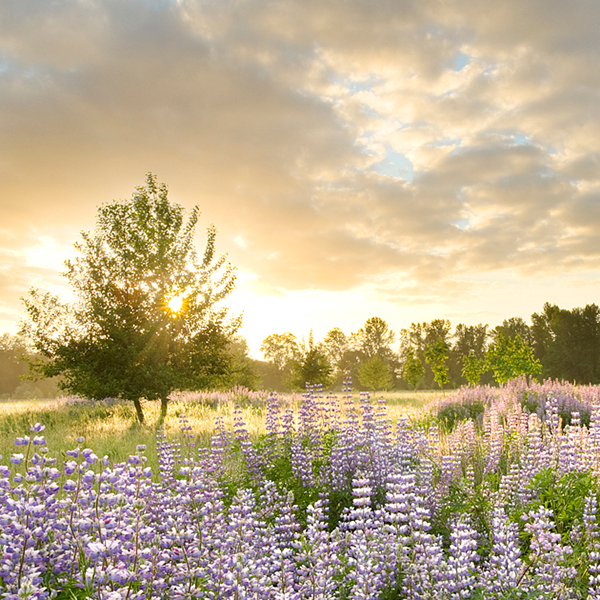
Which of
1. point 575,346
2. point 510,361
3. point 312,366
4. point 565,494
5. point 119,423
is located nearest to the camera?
point 565,494

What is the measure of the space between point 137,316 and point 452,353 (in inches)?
2583

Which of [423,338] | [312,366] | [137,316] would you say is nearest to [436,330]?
[423,338]

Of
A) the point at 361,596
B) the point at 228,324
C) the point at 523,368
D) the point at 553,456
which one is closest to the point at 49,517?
the point at 361,596

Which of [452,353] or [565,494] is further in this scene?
[452,353]

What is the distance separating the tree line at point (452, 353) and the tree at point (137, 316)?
6484 millimetres

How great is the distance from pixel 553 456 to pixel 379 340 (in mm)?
69260

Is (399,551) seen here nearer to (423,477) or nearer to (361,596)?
(361,596)

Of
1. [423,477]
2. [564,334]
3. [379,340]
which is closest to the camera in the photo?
[423,477]

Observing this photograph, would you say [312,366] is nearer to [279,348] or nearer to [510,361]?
[510,361]

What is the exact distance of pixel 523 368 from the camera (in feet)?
78.3

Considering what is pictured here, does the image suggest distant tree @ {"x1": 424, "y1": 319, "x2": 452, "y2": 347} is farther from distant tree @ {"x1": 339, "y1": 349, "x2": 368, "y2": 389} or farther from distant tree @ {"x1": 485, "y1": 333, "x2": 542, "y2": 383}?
distant tree @ {"x1": 485, "y1": 333, "x2": 542, "y2": 383}

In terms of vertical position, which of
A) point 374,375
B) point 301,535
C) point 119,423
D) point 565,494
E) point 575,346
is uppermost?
point 575,346

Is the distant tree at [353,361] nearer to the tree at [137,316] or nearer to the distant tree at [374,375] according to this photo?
the distant tree at [374,375]

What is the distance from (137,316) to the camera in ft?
54.1
